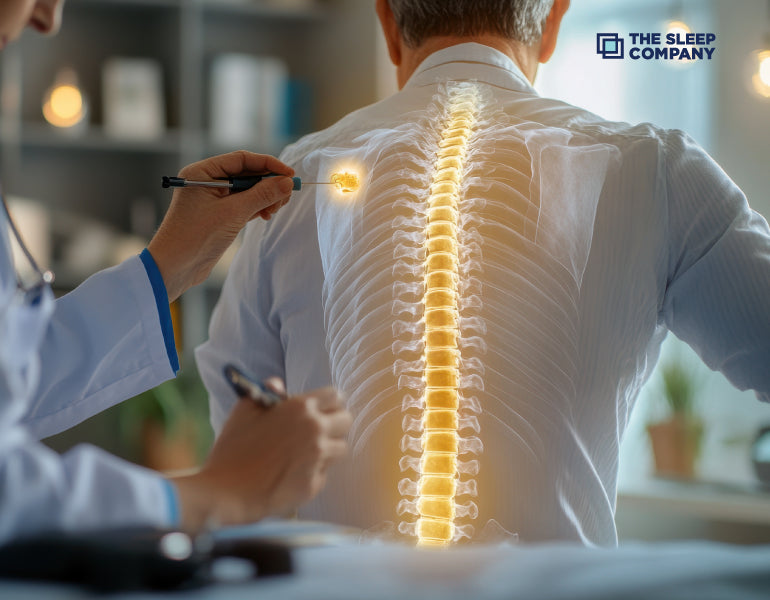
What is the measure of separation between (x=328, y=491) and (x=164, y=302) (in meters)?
0.29

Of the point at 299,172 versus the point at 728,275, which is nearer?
the point at 728,275

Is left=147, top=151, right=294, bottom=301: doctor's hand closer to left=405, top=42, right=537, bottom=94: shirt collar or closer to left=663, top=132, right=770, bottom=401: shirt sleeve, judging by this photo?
left=405, top=42, right=537, bottom=94: shirt collar

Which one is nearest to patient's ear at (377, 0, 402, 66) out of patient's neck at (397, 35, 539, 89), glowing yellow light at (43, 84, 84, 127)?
patient's neck at (397, 35, 539, 89)

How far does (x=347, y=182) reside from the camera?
111 cm

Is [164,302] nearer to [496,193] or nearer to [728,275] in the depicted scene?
[496,193]

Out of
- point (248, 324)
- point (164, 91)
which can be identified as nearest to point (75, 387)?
point (248, 324)

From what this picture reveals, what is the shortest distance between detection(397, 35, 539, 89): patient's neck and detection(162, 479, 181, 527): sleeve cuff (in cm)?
76

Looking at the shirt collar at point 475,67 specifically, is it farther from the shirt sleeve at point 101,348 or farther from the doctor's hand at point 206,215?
the shirt sleeve at point 101,348

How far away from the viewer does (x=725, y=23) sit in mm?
2697

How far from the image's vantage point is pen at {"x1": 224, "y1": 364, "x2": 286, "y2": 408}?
65cm

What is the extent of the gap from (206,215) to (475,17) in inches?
16.3

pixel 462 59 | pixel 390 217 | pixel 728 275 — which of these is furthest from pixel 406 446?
pixel 462 59

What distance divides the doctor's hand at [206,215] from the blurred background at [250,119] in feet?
5.39

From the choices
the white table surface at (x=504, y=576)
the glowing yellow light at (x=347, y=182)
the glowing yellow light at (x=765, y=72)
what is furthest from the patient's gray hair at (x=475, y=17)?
the glowing yellow light at (x=765, y=72)
